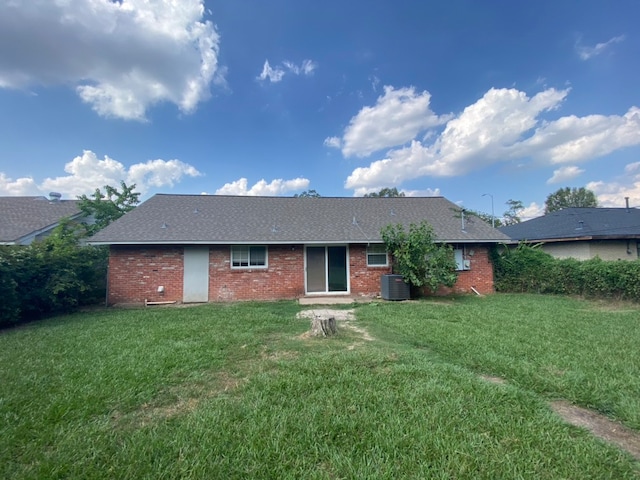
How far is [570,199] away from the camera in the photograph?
39.9 metres

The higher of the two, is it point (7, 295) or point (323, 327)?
point (7, 295)

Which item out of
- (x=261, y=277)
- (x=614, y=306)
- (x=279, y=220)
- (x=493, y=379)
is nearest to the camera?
(x=493, y=379)

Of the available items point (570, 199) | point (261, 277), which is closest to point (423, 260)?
point (261, 277)

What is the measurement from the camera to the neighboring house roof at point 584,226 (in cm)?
1437

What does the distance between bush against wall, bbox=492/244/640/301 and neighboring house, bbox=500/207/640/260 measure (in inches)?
36.6

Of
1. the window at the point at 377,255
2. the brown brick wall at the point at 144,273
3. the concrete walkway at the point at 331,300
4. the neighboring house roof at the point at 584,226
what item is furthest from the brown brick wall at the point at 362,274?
the neighboring house roof at the point at 584,226

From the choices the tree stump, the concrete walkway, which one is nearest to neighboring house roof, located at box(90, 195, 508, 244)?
the concrete walkway

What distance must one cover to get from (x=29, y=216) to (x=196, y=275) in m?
11.0

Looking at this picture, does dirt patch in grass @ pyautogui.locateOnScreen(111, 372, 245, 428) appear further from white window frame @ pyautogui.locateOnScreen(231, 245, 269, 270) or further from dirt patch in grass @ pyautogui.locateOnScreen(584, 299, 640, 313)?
dirt patch in grass @ pyautogui.locateOnScreen(584, 299, 640, 313)

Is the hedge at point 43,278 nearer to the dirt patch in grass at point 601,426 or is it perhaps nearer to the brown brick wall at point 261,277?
the brown brick wall at point 261,277

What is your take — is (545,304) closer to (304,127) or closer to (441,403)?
(441,403)

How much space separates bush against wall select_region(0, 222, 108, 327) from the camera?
23.8ft

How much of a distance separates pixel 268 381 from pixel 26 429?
214cm

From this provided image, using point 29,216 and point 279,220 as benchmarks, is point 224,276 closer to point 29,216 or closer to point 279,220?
point 279,220
